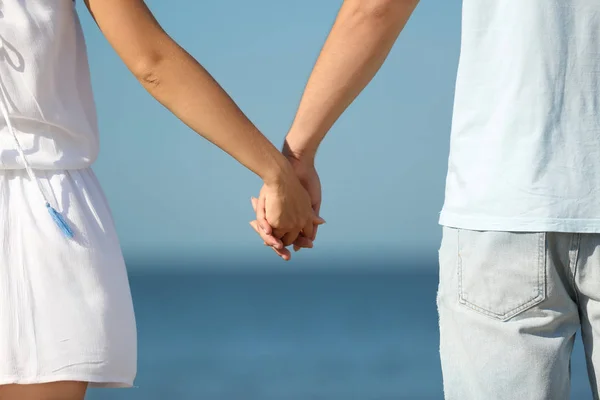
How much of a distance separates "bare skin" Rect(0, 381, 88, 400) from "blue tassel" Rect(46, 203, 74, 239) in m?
0.32

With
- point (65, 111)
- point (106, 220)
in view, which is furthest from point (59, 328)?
point (65, 111)

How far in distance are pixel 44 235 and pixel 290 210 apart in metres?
0.92

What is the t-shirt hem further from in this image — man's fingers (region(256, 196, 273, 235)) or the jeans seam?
man's fingers (region(256, 196, 273, 235))

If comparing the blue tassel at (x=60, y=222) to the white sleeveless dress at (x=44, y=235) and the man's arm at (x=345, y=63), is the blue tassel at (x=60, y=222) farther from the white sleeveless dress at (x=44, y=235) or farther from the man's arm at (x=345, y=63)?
the man's arm at (x=345, y=63)

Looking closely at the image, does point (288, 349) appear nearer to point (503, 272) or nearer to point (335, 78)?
point (335, 78)

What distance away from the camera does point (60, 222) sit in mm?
2178

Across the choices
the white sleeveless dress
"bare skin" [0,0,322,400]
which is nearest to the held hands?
"bare skin" [0,0,322,400]

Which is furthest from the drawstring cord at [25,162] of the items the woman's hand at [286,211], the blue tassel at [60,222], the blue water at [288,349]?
the blue water at [288,349]

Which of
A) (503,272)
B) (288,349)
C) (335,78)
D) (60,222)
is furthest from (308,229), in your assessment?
(288,349)

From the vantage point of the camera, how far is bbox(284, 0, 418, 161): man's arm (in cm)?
259

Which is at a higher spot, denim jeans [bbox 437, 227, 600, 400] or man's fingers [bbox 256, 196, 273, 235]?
man's fingers [bbox 256, 196, 273, 235]

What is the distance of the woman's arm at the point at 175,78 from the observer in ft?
7.61

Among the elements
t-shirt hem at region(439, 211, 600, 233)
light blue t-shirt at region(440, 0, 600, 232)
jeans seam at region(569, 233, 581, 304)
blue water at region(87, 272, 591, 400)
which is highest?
light blue t-shirt at region(440, 0, 600, 232)

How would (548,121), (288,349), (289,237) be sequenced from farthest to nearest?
(288,349), (289,237), (548,121)
